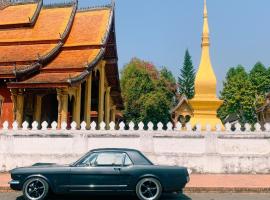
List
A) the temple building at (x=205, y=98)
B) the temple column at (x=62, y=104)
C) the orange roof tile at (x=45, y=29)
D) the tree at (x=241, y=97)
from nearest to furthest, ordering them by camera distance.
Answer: the temple building at (x=205, y=98) < the temple column at (x=62, y=104) < the orange roof tile at (x=45, y=29) < the tree at (x=241, y=97)

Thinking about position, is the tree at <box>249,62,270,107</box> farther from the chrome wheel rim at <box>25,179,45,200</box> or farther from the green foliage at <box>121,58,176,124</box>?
the chrome wheel rim at <box>25,179,45,200</box>

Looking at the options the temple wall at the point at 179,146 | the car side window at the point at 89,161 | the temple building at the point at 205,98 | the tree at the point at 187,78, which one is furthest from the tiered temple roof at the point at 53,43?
the tree at the point at 187,78

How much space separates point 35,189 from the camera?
787 cm

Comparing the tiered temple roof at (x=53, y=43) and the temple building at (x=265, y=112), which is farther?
the temple building at (x=265, y=112)

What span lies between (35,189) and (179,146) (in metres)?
5.71

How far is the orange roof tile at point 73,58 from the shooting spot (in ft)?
58.7

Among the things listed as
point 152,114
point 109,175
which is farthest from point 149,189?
point 152,114

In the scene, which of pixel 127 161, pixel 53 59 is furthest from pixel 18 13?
pixel 127 161

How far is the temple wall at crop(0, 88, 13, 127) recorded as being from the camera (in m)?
16.5

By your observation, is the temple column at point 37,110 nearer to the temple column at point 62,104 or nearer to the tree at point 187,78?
the temple column at point 62,104

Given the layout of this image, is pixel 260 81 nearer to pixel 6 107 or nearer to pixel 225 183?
pixel 6 107

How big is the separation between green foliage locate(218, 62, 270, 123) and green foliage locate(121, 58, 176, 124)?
296 inches

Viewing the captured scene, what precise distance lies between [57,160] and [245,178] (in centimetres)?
619

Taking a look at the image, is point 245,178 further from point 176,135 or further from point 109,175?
point 109,175
